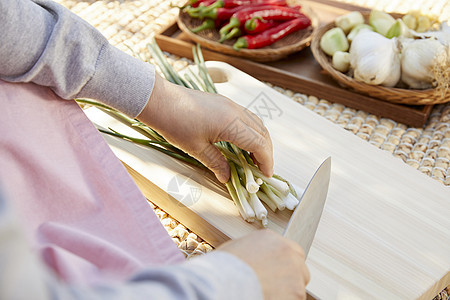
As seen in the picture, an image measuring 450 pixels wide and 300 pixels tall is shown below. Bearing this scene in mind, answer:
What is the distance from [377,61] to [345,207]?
0.51 metres

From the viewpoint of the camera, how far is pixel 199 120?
3.06ft

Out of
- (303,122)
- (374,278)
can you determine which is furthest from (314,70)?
(374,278)

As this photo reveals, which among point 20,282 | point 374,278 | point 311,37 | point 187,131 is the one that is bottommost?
point 374,278

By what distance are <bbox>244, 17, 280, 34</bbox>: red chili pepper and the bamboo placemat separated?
24 cm

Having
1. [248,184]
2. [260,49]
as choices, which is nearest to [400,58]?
[260,49]

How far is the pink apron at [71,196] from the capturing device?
65 centimetres

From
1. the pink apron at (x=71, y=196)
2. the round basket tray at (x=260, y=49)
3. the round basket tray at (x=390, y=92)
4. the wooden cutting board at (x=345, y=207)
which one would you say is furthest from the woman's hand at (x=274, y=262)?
the round basket tray at (x=260, y=49)

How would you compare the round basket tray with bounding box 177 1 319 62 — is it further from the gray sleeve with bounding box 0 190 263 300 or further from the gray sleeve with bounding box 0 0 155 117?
the gray sleeve with bounding box 0 190 263 300

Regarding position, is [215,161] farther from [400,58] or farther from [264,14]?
[264,14]

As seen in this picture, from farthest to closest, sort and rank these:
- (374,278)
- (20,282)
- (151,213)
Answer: (374,278) < (151,213) < (20,282)

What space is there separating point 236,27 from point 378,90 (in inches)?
23.0

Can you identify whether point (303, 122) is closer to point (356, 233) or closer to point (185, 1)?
point (356, 233)

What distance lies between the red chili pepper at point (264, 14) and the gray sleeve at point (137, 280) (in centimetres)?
123

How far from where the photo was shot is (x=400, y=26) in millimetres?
1466
